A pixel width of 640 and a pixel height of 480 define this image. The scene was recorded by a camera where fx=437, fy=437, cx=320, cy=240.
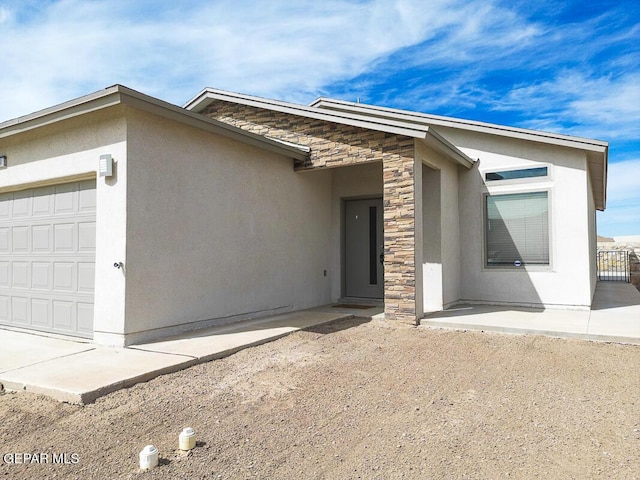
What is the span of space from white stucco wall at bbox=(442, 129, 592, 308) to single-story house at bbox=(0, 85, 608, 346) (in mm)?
30

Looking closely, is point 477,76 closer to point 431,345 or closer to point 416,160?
point 416,160

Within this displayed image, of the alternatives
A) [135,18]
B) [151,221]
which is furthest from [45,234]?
[135,18]

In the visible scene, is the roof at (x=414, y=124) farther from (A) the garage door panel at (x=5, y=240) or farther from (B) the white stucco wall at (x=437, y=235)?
(A) the garage door panel at (x=5, y=240)

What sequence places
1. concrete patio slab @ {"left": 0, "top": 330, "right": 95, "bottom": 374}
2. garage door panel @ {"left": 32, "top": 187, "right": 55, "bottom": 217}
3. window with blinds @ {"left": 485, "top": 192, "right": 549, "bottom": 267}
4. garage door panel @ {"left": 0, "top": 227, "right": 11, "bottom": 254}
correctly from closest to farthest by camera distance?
concrete patio slab @ {"left": 0, "top": 330, "right": 95, "bottom": 374} < garage door panel @ {"left": 32, "top": 187, "right": 55, "bottom": 217} < garage door panel @ {"left": 0, "top": 227, "right": 11, "bottom": 254} < window with blinds @ {"left": 485, "top": 192, "right": 549, "bottom": 267}

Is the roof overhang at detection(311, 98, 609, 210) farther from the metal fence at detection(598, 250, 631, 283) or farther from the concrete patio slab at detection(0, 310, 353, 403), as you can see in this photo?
the metal fence at detection(598, 250, 631, 283)

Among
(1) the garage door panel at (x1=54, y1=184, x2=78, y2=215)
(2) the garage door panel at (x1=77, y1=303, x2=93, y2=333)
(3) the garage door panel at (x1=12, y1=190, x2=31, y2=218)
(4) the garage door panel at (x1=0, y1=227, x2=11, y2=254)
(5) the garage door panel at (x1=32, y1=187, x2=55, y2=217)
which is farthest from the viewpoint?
(4) the garage door panel at (x1=0, y1=227, x2=11, y2=254)

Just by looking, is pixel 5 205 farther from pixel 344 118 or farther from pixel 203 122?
pixel 344 118

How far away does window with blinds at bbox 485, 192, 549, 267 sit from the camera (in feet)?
30.1

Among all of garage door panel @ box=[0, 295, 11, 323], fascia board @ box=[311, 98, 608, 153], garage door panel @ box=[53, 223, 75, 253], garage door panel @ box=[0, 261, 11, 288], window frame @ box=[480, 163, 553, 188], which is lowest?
garage door panel @ box=[0, 295, 11, 323]

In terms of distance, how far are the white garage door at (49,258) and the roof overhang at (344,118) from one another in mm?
4278

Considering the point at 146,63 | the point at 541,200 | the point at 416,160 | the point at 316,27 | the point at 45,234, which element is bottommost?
the point at 45,234

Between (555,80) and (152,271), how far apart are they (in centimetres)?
1287

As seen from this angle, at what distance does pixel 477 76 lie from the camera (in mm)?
14719

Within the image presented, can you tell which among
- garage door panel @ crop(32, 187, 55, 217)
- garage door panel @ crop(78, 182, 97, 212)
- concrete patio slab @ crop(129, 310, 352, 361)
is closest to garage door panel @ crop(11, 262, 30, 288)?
garage door panel @ crop(32, 187, 55, 217)
